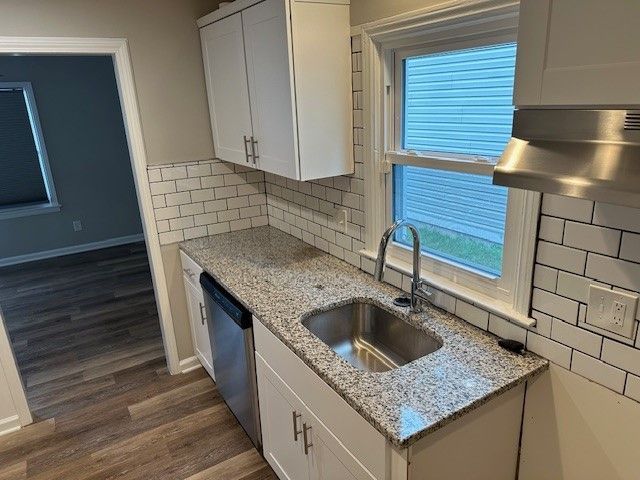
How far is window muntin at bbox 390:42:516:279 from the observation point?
1.49m

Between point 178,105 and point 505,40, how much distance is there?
187 centimetres

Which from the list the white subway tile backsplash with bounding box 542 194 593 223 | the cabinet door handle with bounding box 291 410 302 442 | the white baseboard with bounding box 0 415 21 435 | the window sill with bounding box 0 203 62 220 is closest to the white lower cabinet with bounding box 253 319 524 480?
the cabinet door handle with bounding box 291 410 302 442

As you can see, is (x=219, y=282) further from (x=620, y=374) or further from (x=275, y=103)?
(x=620, y=374)

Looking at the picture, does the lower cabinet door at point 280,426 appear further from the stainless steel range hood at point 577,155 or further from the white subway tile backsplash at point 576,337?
the stainless steel range hood at point 577,155

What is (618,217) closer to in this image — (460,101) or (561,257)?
(561,257)

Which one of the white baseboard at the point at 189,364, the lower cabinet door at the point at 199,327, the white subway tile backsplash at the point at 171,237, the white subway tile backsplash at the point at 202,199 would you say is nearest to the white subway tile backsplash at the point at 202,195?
the white subway tile backsplash at the point at 202,199

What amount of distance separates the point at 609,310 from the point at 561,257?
19 cm

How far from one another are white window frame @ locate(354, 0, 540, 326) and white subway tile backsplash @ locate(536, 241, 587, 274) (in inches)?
1.2

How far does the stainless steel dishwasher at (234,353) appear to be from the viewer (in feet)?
6.63

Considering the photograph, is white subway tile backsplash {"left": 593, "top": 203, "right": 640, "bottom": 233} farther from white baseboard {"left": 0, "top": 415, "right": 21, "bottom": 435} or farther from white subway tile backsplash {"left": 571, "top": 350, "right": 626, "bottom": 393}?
white baseboard {"left": 0, "top": 415, "right": 21, "bottom": 435}

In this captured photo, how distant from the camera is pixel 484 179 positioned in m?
1.58

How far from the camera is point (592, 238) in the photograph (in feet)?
4.01

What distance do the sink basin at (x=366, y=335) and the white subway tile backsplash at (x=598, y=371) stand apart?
57 centimetres

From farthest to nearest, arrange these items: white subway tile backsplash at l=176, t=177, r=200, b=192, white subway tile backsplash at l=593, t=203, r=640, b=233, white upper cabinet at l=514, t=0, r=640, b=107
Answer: white subway tile backsplash at l=176, t=177, r=200, b=192 < white subway tile backsplash at l=593, t=203, r=640, b=233 < white upper cabinet at l=514, t=0, r=640, b=107
